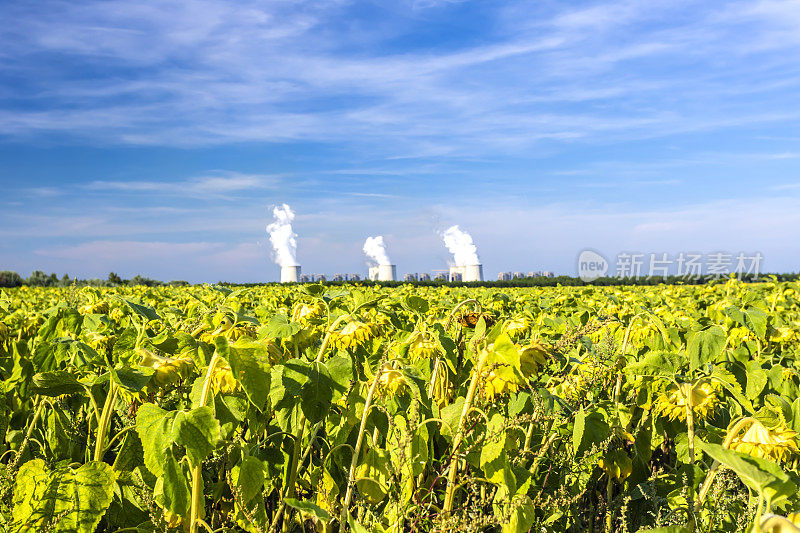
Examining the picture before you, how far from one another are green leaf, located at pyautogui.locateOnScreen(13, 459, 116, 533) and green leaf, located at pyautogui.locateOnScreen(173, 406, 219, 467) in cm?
47

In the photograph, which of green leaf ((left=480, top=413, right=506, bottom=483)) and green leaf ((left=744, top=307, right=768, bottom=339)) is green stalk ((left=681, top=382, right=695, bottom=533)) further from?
green leaf ((left=744, top=307, right=768, bottom=339))

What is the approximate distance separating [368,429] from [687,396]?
124 cm

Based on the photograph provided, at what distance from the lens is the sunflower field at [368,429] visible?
1838mm

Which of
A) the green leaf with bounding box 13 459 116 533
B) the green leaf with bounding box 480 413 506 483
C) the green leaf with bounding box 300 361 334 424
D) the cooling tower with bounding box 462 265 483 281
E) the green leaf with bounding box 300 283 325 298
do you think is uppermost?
the cooling tower with bounding box 462 265 483 281

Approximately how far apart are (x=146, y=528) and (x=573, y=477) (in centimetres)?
180

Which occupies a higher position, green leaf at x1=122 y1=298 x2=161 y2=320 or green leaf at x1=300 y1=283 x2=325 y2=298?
green leaf at x1=300 y1=283 x2=325 y2=298

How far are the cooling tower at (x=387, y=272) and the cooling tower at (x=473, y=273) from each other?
19.3 ft

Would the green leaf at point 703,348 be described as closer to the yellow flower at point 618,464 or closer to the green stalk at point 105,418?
the yellow flower at point 618,464

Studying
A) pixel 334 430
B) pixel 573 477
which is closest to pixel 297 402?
pixel 334 430

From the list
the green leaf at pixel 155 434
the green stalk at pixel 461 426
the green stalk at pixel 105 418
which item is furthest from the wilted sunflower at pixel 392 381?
the green stalk at pixel 105 418

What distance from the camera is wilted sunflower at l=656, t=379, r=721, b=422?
7.17 feet

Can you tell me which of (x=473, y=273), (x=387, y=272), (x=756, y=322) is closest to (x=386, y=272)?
(x=387, y=272)

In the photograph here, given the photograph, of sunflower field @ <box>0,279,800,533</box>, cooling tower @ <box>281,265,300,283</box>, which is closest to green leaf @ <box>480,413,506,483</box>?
sunflower field @ <box>0,279,800,533</box>

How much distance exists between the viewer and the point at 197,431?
5.59 feet
